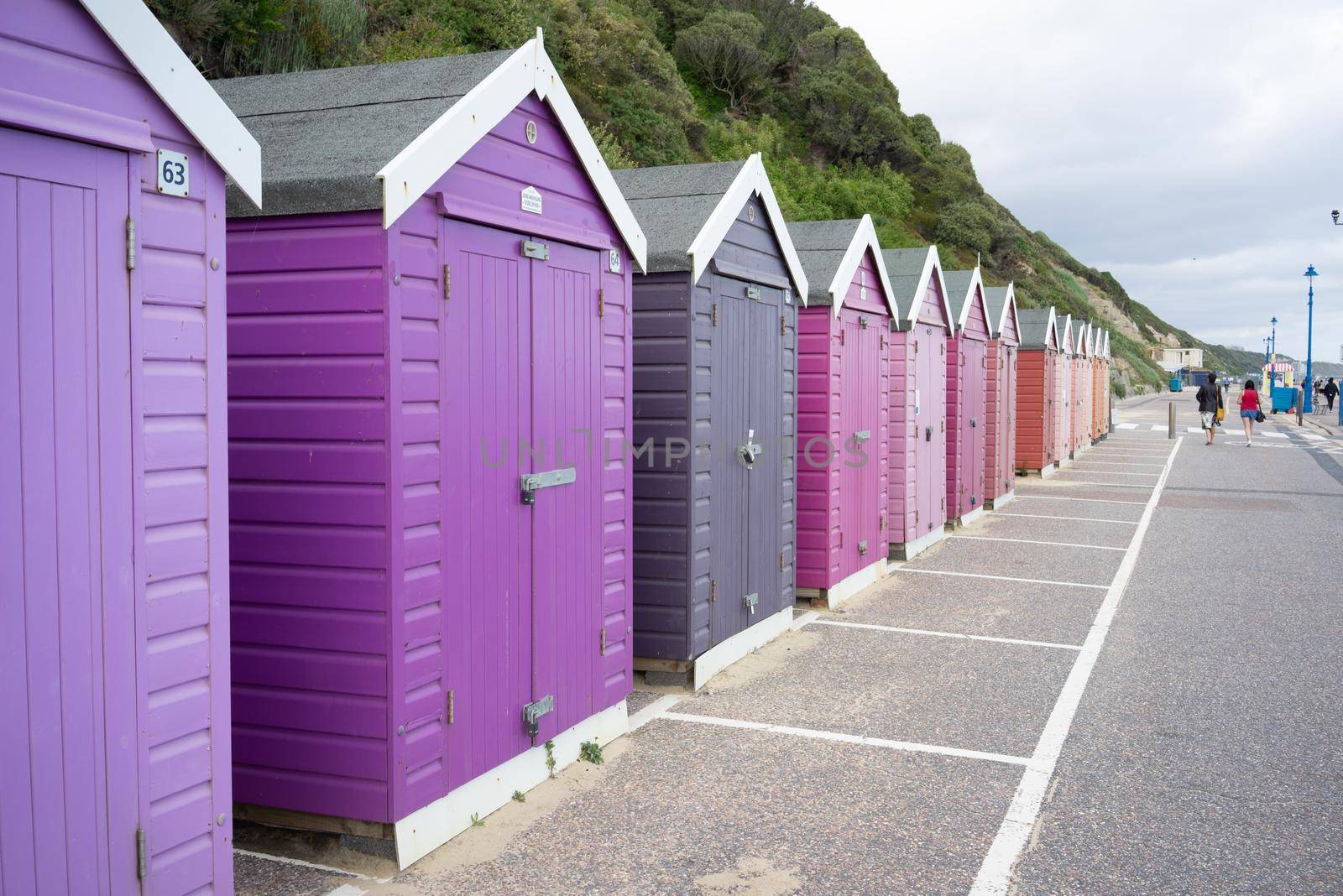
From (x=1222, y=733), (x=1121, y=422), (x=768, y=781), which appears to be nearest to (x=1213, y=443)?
(x=1121, y=422)

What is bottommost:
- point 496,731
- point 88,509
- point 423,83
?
point 496,731

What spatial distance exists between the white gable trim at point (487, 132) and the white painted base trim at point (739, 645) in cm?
277

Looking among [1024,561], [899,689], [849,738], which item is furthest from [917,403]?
[849,738]

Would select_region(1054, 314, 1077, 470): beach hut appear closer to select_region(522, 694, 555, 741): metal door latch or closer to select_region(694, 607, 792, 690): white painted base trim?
select_region(694, 607, 792, 690): white painted base trim

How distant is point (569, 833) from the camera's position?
4.61 metres

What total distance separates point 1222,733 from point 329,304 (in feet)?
16.7

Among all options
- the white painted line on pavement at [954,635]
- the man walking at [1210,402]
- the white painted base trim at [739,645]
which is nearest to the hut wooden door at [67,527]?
the white painted base trim at [739,645]

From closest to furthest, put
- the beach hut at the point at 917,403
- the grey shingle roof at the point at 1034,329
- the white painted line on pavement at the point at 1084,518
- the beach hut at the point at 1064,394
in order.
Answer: the beach hut at the point at 917,403, the white painted line on pavement at the point at 1084,518, the grey shingle roof at the point at 1034,329, the beach hut at the point at 1064,394

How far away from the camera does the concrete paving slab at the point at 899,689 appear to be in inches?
241

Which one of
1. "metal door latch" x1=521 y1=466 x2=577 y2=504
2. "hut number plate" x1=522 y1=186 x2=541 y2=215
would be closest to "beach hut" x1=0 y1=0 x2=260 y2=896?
"hut number plate" x1=522 y1=186 x2=541 y2=215

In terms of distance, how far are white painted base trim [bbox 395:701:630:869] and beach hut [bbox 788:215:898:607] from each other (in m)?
3.73

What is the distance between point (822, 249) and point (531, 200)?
201 inches

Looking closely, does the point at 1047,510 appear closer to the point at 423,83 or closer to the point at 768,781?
the point at 768,781

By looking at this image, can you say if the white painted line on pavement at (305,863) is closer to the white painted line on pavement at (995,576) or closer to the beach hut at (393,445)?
the beach hut at (393,445)
